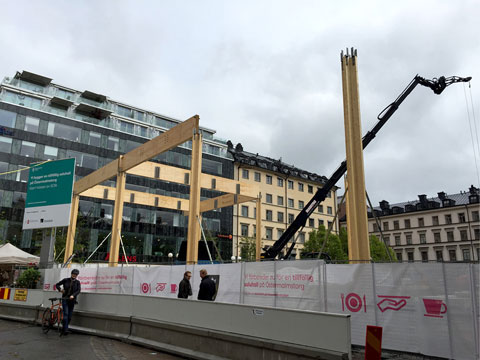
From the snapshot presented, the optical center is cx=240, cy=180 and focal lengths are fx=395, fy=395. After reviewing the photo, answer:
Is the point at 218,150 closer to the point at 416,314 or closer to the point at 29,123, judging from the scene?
the point at 29,123

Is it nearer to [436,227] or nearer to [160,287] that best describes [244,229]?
[436,227]

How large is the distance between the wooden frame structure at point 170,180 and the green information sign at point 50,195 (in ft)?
11.5

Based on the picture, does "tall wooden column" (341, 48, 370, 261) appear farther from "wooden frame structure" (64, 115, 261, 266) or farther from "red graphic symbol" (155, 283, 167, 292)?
"red graphic symbol" (155, 283, 167, 292)

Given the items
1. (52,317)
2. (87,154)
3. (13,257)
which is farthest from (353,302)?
(87,154)

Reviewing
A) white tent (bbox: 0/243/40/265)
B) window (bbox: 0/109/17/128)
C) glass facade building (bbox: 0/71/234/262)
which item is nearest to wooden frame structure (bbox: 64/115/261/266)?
white tent (bbox: 0/243/40/265)

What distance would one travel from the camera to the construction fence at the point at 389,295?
8.12 metres

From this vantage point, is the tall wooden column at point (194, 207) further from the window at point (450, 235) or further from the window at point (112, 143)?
the window at point (450, 235)

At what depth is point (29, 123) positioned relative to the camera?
1778 inches

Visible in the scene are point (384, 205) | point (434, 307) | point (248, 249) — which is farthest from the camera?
point (384, 205)

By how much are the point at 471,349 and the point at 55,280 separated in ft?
48.5

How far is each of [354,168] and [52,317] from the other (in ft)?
33.5

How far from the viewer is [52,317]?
38.0ft

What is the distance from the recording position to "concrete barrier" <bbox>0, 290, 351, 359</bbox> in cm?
643

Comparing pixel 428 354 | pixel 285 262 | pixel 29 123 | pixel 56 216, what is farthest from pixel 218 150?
pixel 428 354
